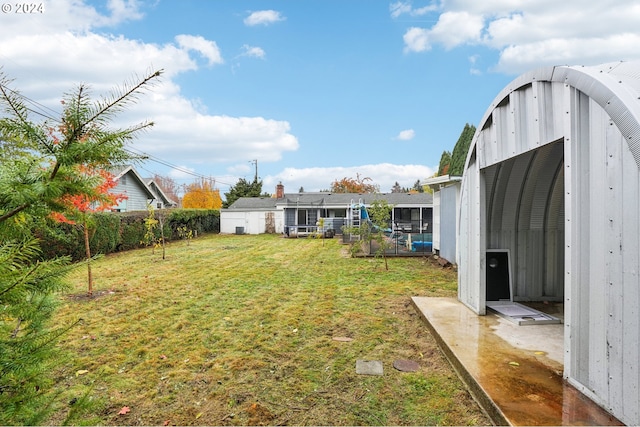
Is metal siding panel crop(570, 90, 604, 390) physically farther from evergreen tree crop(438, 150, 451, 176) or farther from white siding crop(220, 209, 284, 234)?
evergreen tree crop(438, 150, 451, 176)

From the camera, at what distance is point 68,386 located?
12.4 feet

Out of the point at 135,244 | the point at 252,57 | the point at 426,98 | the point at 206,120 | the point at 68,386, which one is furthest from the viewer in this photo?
the point at 206,120

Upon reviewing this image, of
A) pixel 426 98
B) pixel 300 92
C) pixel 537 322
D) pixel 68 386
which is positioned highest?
pixel 300 92

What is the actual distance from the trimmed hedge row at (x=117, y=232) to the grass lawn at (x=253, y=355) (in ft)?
10.7

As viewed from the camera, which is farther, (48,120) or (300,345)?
(300,345)

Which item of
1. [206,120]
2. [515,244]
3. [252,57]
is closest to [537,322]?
[515,244]

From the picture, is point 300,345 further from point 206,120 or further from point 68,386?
point 206,120

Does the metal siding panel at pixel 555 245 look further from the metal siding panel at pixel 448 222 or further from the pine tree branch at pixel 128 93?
the pine tree branch at pixel 128 93

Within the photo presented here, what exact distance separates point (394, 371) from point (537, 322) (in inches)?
94.1

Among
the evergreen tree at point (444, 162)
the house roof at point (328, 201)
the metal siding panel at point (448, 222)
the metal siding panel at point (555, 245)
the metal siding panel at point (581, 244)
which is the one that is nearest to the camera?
the metal siding panel at point (581, 244)

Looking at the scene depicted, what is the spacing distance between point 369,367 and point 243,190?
1406 inches

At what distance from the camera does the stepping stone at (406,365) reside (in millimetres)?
4031

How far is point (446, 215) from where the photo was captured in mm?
11297

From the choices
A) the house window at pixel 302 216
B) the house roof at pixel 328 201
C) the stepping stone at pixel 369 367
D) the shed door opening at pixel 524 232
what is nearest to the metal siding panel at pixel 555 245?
the shed door opening at pixel 524 232
